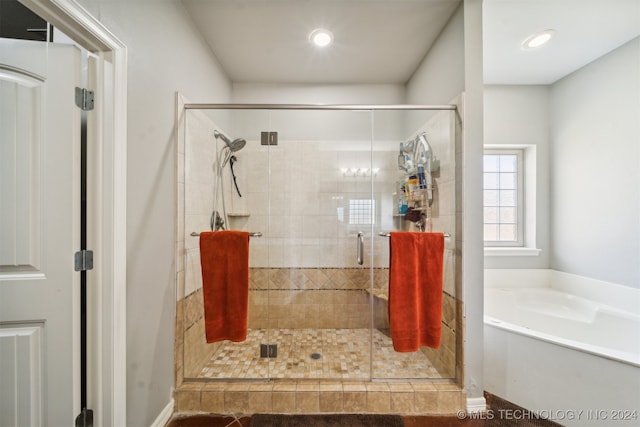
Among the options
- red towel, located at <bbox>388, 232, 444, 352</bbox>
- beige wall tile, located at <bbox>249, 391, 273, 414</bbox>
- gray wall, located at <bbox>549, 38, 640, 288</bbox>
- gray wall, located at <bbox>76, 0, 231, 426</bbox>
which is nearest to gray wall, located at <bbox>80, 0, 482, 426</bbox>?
gray wall, located at <bbox>76, 0, 231, 426</bbox>

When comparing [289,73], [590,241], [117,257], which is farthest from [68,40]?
Answer: [590,241]

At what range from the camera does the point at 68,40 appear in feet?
3.47

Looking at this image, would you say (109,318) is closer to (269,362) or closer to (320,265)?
(269,362)

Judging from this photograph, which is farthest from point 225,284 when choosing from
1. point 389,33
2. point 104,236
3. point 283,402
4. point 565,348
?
point 389,33

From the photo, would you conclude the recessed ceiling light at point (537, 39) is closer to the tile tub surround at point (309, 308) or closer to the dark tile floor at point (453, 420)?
the tile tub surround at point (309, 308)

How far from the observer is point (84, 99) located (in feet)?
3.39

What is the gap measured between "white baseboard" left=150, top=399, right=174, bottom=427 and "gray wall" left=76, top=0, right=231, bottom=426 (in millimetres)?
29

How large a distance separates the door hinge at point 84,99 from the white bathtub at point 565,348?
2584 mm

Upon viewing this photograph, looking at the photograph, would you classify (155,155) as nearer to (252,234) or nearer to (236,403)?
(252,234)

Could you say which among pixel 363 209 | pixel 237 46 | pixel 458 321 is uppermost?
pixel 237 46

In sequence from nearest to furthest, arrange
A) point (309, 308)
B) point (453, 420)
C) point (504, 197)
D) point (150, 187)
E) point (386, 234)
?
point (150, 187)
point (453, 420)
point (386, 234)
point (309, 308)
point (504, 197)


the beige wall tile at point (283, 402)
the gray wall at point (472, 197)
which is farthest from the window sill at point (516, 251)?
the beige wall tile at point (283, 402)

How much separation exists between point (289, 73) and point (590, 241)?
3191 mm

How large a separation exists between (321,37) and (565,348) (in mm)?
2654
